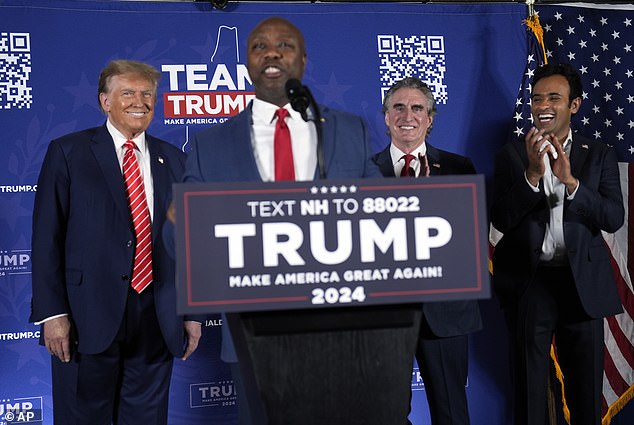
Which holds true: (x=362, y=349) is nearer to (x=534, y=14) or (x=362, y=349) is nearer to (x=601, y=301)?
(x=601, y=301)

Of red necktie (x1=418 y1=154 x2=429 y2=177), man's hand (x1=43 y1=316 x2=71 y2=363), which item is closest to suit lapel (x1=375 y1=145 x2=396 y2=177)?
red necktie (x1=418 y1=154 x2=429 y2=177)

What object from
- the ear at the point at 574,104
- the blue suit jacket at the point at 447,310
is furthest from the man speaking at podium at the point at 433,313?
the ear at the point at 574,104

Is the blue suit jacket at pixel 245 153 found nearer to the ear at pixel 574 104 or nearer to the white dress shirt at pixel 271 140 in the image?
the white dress shirt at pixel 271 140

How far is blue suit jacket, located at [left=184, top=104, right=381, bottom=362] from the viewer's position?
2.00 metres

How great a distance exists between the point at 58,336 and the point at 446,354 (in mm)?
1457

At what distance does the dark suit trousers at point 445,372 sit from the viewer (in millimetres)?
3070

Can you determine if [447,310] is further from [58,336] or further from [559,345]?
[58,336]

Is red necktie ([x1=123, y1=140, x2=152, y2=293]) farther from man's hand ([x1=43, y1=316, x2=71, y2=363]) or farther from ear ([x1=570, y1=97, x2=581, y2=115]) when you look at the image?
ear ([x1=570, y1=97, x2=581, y2=115])

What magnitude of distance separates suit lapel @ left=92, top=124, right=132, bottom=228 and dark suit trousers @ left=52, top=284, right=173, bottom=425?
1.07 ft

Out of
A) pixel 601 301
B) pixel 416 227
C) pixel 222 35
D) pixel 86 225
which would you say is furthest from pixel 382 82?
pixel 416 227

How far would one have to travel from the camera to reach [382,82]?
4039 mm

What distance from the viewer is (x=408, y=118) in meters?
3.21

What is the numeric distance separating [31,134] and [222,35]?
3.38 ft

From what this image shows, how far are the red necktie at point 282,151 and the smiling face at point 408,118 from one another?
4.11ft
